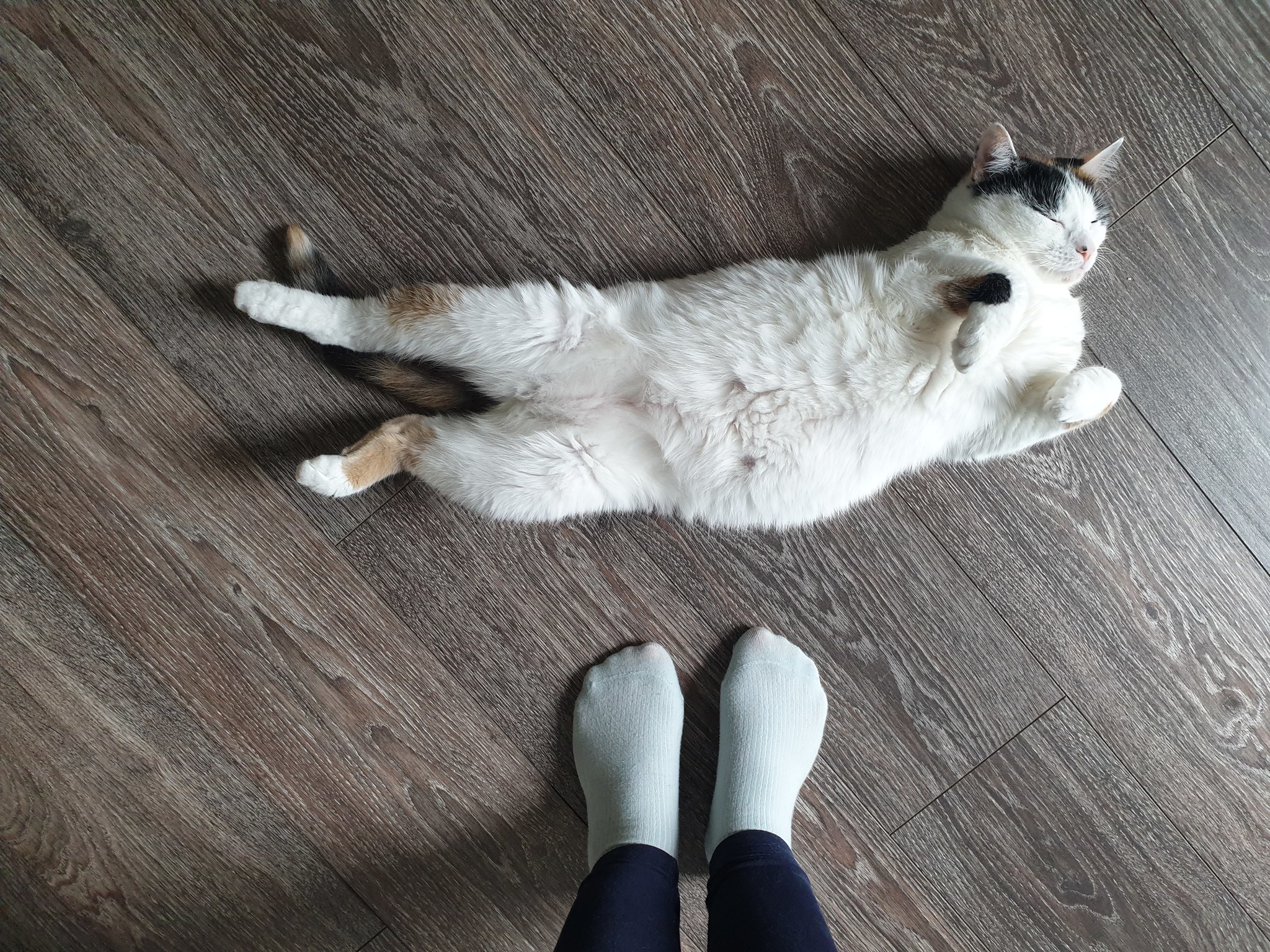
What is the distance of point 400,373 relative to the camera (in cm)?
109

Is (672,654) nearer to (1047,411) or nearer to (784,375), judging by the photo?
(784,375)

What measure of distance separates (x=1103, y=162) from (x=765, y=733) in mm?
1029

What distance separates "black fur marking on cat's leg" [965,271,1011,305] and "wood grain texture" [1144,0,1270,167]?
61 cm

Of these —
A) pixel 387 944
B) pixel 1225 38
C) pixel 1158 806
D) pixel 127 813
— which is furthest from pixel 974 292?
pixel 127 813

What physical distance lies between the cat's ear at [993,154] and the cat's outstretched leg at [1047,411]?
31 cm

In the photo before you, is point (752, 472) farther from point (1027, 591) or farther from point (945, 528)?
point (1027, 591)

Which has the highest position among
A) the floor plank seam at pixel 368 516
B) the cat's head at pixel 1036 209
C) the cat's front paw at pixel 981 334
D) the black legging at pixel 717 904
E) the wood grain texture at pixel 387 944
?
the cat's head at pixel 1036 209

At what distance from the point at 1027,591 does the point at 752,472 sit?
1.80 feet

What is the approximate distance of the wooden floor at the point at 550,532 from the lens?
110cm

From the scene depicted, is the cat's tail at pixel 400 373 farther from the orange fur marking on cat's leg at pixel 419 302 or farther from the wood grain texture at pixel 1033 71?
the wood grain texture at pixel 1033 71

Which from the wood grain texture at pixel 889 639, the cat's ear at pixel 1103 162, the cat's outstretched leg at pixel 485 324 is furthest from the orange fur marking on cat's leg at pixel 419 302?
the cat's ear at pixel 1103 162

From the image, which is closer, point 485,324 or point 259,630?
point 485,324

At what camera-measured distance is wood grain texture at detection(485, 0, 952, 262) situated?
3.65ft

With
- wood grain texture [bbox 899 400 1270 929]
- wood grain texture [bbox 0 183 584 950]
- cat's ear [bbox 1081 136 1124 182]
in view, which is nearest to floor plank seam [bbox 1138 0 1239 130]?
cat's ear [bbox 1081 136 1124 182]
